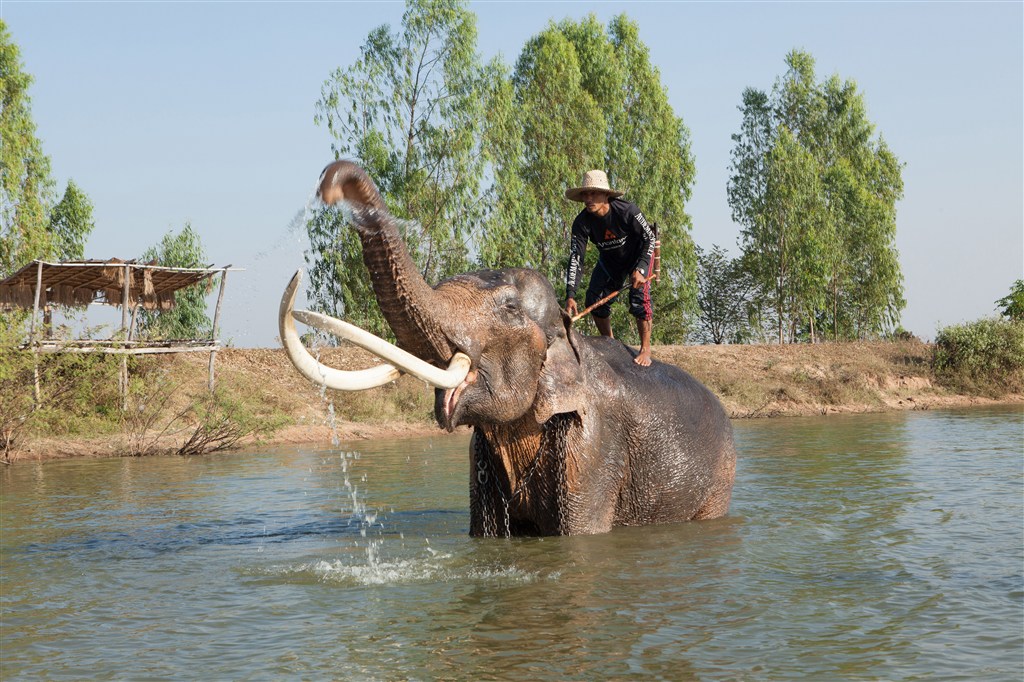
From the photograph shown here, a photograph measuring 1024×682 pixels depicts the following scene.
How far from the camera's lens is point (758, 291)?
140ft

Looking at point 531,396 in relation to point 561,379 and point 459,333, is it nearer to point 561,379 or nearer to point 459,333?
point 561,379

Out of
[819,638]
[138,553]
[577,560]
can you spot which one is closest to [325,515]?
[138,553]

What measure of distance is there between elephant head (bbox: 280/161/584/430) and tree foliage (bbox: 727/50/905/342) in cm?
3469

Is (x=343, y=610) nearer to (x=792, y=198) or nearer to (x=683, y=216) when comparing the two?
(x=683, y=216)

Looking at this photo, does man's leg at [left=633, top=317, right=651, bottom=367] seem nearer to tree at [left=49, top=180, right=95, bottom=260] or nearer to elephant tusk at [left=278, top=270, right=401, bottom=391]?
elephant tusk at [left=278, top=270, right=401, bottom=391]

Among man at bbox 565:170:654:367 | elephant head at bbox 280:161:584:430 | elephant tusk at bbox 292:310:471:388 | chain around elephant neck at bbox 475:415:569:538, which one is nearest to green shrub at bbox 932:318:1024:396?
man at bbox 565:170:654:367

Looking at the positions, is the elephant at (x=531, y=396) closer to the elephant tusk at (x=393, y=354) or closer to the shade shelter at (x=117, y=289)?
the elephant tusk at (x=393, y=354)

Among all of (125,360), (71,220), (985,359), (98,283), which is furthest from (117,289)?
(985,359)

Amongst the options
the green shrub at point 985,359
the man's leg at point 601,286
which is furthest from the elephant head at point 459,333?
the green shrub at point 985,359

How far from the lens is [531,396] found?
6504 mm

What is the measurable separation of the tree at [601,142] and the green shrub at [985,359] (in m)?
8.89

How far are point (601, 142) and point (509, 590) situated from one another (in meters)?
30.6

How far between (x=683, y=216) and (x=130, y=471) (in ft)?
84.4

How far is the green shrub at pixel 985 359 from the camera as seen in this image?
31.7 metres
